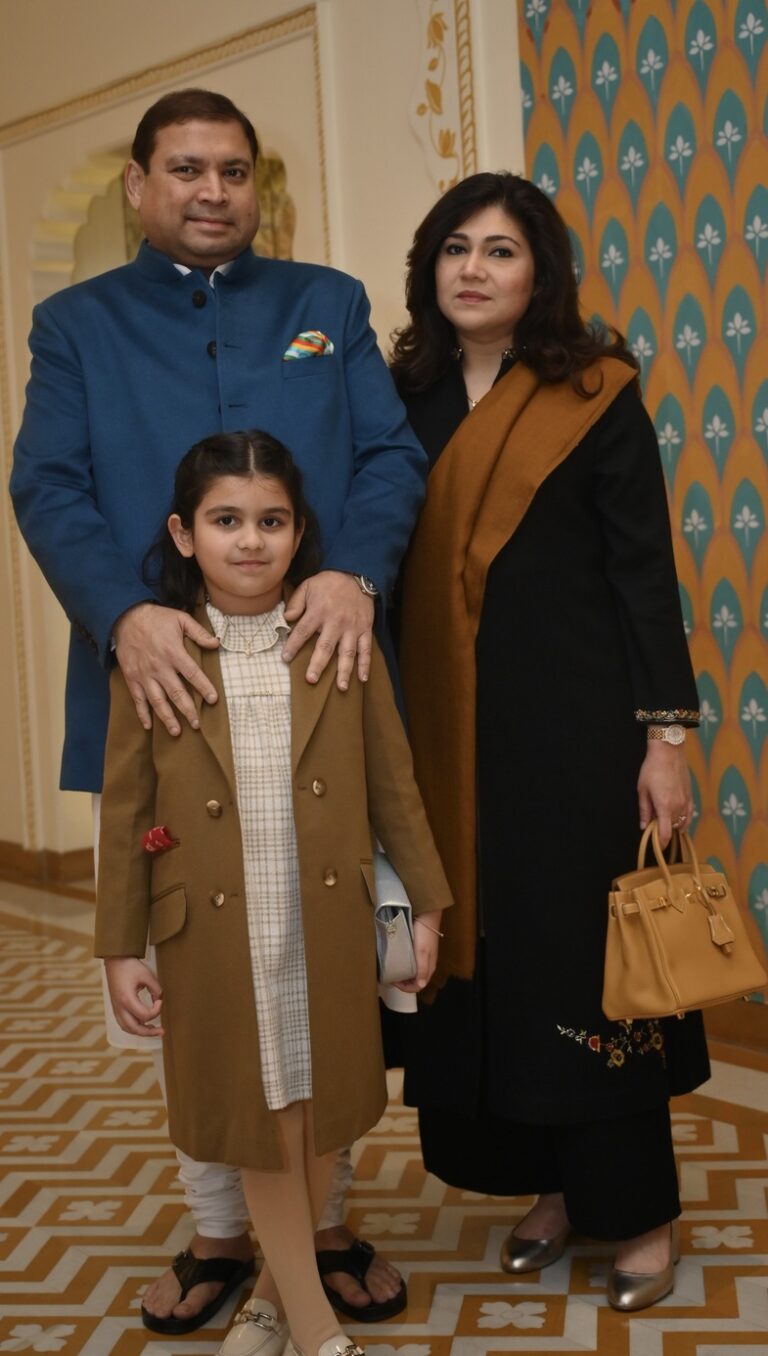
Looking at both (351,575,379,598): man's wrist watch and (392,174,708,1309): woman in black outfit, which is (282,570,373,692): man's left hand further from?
(392,174,708,1309): woman in black outfit

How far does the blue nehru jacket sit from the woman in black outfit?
15cm

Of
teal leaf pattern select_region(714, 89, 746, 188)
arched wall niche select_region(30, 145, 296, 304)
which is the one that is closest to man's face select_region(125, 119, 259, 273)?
teal leaf pattern select_region(714, 89, 746, 188)

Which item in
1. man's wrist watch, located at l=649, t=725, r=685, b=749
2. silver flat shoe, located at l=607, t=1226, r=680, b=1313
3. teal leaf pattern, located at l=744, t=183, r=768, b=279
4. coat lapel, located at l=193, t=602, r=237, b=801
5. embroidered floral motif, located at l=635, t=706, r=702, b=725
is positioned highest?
teal leaf pattern, located at l=744, t=183, r=768, b=279

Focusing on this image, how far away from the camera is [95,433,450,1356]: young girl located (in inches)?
80.6

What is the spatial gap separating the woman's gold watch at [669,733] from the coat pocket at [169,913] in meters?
0.77

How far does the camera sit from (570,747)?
236 cm

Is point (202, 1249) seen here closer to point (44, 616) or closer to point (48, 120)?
point (44, 616)

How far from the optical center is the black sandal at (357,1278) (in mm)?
2400

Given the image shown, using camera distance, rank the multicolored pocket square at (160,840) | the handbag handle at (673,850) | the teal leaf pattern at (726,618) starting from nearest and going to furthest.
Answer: the multicolored pocket square at (160,840) → the handbag handle at (673,850) → the teal leaf pattern at (726,618)

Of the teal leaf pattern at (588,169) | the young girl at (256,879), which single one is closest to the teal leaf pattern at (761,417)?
the teal leaf pattern at (588,169)

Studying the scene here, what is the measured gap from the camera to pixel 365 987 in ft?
6.86

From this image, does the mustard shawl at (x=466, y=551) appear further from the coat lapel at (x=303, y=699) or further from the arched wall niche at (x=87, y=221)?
the arched wall niche at (x=87, y=221)

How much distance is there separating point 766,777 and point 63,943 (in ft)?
8.31

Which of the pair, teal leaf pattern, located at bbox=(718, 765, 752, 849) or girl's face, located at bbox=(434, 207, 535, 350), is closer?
girl's face, located at bbox=(434, 207, 535, 350)
